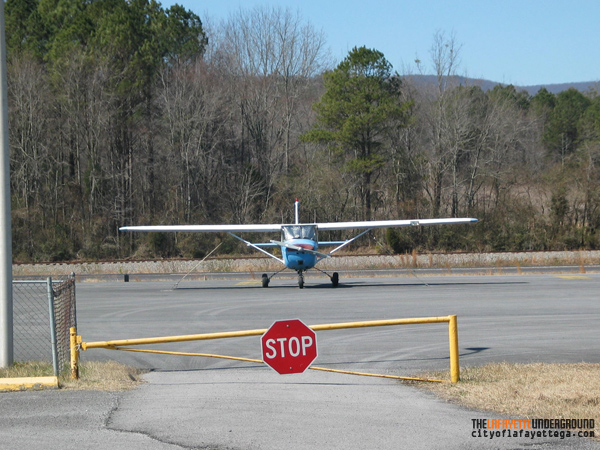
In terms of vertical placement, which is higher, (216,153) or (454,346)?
(216,153)

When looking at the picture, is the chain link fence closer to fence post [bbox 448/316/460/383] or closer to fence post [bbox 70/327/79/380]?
fence post [bbox 70/327/79/380]

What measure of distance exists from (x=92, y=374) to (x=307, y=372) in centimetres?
307

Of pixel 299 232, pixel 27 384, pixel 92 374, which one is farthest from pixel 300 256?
pixel 27 384

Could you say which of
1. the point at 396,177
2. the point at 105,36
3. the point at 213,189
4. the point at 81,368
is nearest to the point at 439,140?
the point at 396,177

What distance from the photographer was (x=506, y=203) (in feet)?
144

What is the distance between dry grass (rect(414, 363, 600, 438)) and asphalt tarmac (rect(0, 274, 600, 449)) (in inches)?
15.3

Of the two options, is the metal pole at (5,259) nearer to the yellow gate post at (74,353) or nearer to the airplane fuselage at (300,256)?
the yellow gate post at (74,353)

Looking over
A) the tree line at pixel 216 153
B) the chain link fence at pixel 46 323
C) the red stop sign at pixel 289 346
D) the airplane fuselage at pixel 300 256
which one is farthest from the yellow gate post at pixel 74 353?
the tree line at pixel 216 153

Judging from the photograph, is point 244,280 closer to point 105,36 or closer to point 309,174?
point 309,174

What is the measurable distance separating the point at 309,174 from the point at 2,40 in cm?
3756

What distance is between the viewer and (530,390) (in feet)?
24.5

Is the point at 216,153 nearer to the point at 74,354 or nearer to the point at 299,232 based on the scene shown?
the point at 299,232

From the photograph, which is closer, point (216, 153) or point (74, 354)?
point (74, 354)

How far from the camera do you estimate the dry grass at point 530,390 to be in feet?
21.4
